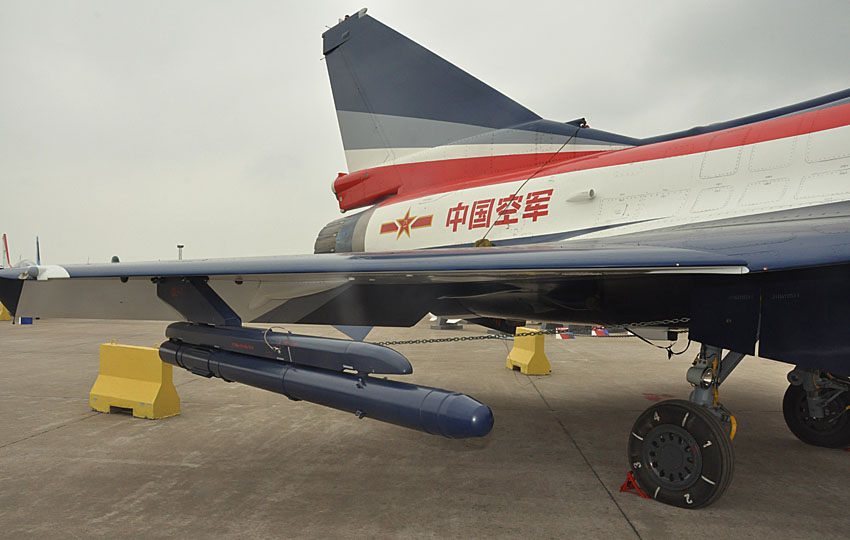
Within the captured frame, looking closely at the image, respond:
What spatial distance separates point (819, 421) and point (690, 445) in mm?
2367

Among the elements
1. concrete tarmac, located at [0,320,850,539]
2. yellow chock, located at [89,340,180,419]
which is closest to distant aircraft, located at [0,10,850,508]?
concrete tarmac, located at [0,320,850,539]

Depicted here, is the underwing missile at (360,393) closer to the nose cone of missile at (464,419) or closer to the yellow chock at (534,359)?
the nose cone of missile at (464,419)

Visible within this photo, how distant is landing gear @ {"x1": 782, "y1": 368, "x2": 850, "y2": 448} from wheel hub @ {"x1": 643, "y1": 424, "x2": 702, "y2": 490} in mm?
2010

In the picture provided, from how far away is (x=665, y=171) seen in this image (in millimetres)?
3959

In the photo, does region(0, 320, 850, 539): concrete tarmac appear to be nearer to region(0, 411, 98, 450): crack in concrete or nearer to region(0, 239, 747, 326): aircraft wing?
region(0, 411, 98, 450): crack in concrete

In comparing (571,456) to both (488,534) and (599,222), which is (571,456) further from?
(599,222)

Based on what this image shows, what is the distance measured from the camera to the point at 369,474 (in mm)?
3877

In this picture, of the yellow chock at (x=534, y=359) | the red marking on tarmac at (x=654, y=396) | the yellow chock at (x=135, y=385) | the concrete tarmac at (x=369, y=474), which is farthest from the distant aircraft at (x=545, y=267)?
the yellow chock at (x=534, y=359)

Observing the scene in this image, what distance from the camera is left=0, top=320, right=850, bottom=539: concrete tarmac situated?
9.98 ft

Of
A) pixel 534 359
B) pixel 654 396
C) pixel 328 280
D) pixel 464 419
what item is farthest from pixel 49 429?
pixel 654 396

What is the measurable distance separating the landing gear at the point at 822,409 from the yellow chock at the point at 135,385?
21.3 ft

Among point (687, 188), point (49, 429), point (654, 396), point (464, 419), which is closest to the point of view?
point (464, 419)

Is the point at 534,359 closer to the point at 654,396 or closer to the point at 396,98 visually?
the point at 654,396

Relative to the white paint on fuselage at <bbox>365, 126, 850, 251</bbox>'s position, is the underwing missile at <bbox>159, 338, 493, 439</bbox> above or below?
below
